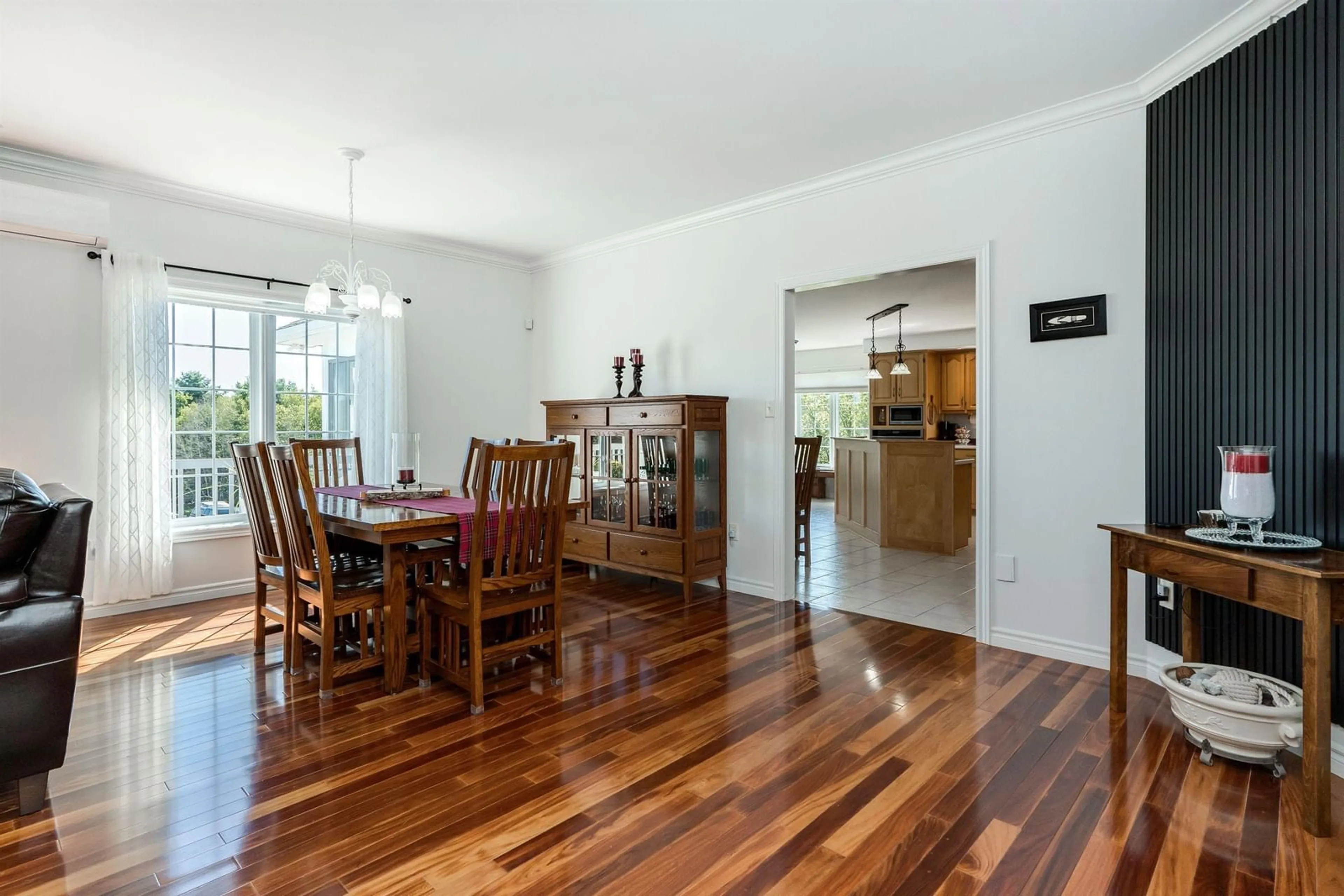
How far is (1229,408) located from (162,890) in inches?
143

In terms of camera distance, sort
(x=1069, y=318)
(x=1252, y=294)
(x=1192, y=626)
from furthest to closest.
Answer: (x=1069, y=318) → (x=1192, y=626) → (x=1252, y=294)

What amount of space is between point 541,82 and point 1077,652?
3.52m

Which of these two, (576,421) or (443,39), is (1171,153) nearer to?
(443,39)

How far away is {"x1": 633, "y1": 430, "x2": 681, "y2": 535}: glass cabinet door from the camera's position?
448 cm

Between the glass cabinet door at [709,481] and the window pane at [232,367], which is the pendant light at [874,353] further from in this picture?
the window pane at [232,367]

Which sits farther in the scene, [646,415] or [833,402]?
[833,402]

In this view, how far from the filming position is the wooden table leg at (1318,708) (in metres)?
1.84

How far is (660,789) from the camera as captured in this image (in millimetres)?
2117

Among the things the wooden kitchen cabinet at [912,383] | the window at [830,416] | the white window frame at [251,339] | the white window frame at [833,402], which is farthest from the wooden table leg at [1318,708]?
the white window frame at [833,402]

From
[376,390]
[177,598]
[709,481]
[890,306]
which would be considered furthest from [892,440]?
[177,598]

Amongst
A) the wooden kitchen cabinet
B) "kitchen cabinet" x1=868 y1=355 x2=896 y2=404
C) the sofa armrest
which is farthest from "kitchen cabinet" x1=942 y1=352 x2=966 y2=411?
the sofa armrest

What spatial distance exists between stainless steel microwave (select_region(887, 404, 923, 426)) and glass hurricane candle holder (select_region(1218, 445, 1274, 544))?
7.46 m

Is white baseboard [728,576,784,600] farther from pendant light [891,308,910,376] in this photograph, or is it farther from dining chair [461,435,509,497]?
pendant light [891,308,910,376]

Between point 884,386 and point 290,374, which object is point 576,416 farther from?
point 884,386
